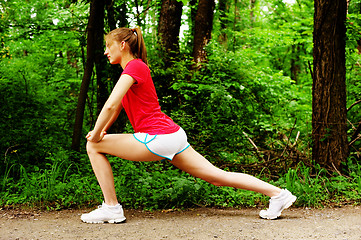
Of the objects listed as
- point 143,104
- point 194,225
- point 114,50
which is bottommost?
point 194,225

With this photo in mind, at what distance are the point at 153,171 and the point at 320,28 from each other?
3222mm

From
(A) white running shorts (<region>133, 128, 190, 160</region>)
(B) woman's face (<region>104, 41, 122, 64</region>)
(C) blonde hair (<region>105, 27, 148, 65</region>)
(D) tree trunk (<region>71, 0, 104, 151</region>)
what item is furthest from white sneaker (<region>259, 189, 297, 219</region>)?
(D) tree trunk (<region>71, 0, 104, 151</region>)

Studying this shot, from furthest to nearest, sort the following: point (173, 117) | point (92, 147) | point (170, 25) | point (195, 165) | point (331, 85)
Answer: point (170, 25) → point (173, 117) → point (331, 85) → point (195, 165) → point (92, 147)

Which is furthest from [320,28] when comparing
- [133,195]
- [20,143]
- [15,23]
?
[15,23]

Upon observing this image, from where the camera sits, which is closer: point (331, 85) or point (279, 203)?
point (279, 203)

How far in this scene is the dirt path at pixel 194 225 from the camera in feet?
10.4

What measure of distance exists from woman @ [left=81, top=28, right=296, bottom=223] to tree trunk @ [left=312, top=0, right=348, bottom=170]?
1.93 metres

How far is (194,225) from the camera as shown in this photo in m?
3.49

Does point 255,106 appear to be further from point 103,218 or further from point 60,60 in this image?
point 60,60

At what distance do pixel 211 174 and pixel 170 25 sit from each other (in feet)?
17.2

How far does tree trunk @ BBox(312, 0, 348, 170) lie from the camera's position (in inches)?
203

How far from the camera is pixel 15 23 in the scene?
8742mm

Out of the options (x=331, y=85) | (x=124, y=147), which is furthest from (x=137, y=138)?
(x=331, y=85)

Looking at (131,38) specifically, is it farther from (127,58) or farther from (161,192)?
(161,192)
